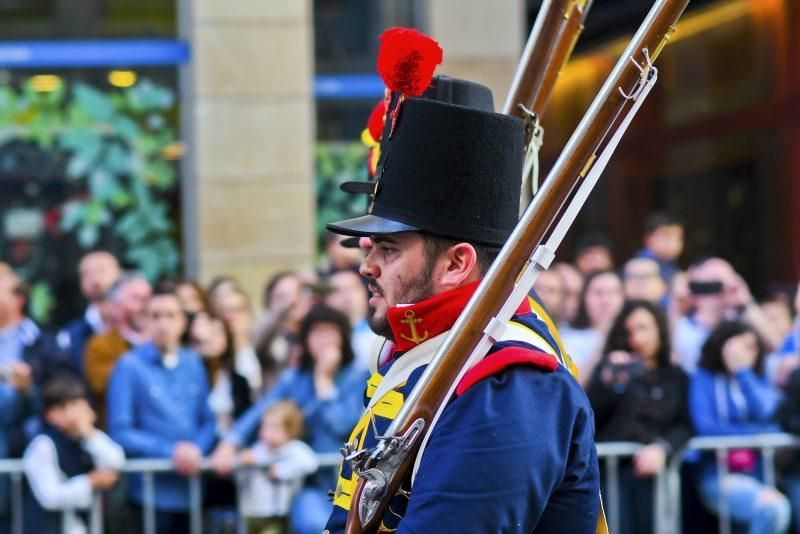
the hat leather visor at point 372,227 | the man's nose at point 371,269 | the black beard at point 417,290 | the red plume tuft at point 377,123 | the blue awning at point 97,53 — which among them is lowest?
the black beard at point 417,290

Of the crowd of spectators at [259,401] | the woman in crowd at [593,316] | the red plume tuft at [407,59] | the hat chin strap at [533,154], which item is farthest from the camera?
the woman in crowd at [593,316]

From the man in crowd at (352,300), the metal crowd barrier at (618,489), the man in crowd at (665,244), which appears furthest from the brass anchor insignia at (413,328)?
the man in crowd at (665,244)

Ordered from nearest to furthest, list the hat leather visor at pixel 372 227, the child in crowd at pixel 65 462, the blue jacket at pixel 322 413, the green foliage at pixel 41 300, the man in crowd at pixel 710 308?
the hat leather visor at pixel 372 227 < the child in crowd at pixel 65 462 < the blue jacket at pixel 322 413 < the man in crowd at pixel 710 308 < the green foliage at pixel 41 300

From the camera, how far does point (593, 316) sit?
7344 millimetres

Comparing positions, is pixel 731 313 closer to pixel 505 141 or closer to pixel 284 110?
pixel 284 110

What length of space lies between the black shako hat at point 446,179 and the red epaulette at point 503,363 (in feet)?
0.83

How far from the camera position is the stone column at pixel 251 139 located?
10.2m

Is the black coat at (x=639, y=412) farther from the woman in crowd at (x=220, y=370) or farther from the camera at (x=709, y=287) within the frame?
the woman in crowd at (x=220, y=370)

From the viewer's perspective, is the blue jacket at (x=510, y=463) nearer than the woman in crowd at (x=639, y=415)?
Yes

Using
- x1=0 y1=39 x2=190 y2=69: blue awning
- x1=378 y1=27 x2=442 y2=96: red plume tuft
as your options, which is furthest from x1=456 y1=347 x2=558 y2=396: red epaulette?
x1=0 y1=39 x2=190 y2=69: blue awning

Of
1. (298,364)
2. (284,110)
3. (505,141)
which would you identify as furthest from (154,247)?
(505,141)

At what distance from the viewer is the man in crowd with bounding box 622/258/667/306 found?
778 centimetres

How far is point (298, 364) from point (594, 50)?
→ 824 cm

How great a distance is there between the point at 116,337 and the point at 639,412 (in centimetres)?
263
